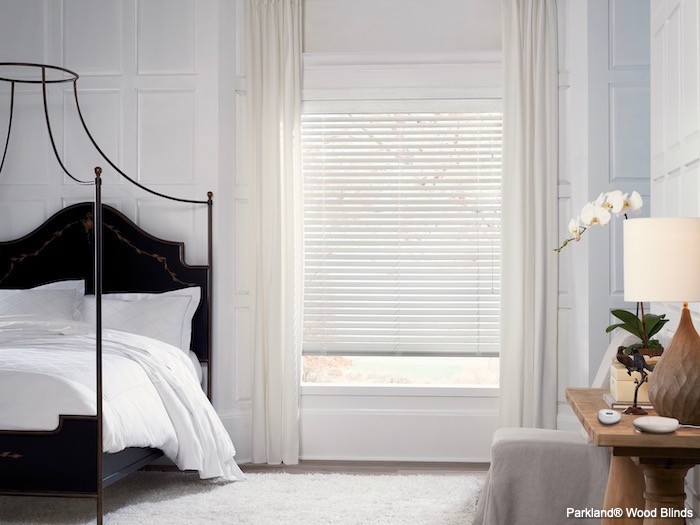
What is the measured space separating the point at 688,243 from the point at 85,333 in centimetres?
286

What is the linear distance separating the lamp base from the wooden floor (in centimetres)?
214

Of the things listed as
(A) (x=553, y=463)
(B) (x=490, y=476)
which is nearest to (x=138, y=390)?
(B) (x=490, y=476)

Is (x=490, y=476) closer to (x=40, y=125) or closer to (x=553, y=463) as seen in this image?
(x=553, y=463)

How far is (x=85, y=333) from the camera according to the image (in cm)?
392

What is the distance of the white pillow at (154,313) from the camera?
4379mm

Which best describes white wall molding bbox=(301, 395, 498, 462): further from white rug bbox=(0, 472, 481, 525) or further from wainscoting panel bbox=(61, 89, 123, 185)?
wainscoting panel bbox=(61, 89, 123, 185)

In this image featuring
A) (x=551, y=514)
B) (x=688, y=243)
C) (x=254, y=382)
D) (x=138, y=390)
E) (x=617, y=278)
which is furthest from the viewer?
(x=254, y=382)

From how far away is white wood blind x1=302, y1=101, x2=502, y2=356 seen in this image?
4773 mm

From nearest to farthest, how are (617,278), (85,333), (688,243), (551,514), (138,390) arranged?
(688,243)
(551,514)
(138,390)
(85,333)
(617,278)

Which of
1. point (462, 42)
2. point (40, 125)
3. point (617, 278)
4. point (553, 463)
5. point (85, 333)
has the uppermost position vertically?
point (462, 42)

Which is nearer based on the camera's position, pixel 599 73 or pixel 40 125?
pixel 599 73

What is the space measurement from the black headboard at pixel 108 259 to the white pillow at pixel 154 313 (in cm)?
7

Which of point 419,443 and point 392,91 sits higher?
point 392,91

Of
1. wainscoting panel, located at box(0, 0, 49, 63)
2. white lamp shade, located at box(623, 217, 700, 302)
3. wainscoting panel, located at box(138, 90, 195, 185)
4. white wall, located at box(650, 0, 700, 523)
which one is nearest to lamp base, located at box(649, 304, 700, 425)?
white lamp shade, located at box(623, 217, 700, 302)
